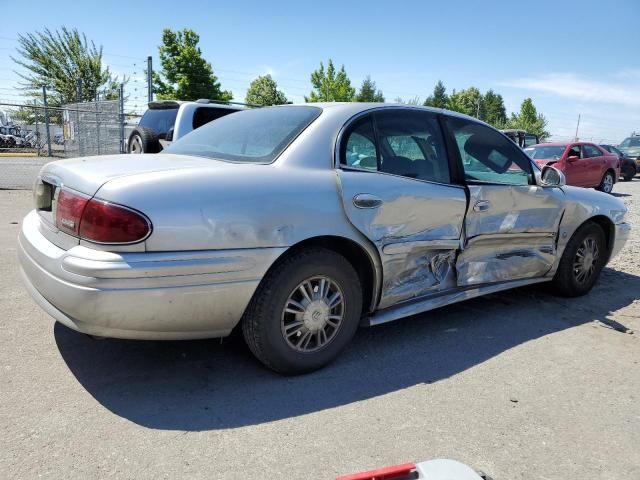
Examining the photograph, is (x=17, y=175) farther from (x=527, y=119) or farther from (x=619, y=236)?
(x=527, y=119)

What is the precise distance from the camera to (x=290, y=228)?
8.31 feet

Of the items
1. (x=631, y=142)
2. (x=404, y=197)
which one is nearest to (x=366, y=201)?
(x=404, y=197)

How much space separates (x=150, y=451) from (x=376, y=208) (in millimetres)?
1728

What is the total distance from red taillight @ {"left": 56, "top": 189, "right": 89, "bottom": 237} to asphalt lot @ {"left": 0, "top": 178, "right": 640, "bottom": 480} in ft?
2.76

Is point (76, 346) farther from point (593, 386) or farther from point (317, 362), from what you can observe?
point (593, 386)

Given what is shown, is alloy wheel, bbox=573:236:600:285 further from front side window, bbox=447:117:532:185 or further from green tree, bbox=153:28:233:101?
green tree, bbox=153:28:233:101

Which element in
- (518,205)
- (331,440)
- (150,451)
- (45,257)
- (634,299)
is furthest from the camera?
(634,299)

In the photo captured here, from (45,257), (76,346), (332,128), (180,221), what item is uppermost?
(332,128)

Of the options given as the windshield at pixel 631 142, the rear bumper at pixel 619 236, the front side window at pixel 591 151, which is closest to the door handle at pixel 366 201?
the rear bumper at pixel 619 236

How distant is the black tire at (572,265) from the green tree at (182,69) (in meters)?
26.3

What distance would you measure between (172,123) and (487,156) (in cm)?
470

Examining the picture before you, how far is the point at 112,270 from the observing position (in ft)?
7.08

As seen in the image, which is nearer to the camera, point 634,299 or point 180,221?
point 180,221

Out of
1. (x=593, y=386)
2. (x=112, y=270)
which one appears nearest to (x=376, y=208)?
(x=112, y=270)
